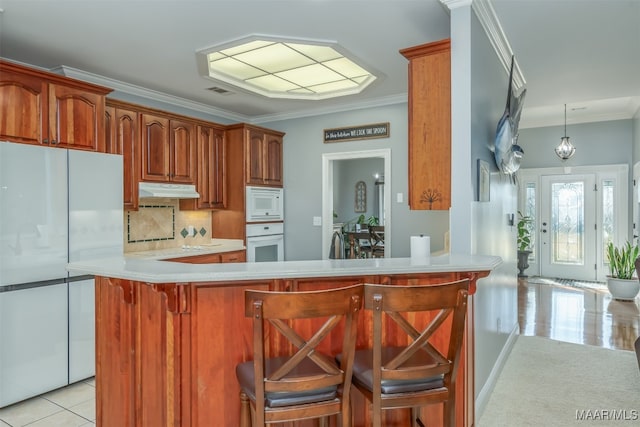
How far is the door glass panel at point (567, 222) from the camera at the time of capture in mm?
7301

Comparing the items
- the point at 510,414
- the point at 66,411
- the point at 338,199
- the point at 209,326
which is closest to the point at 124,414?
the point at 209,326

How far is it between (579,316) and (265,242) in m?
3.94

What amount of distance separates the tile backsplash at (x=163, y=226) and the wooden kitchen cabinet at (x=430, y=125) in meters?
3.09

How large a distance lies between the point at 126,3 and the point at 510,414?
3.65 metres

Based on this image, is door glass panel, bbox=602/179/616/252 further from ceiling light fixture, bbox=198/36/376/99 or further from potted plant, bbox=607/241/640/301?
ceiling light fixture, bbox=198/36/376/99

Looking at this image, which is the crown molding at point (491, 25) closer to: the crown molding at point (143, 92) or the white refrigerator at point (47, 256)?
the white refrigerator at point (47, 256)

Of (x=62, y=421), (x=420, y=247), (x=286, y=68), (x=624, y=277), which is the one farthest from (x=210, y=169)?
(x=624, y=277)

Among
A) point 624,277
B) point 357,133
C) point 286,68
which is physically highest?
point 286,68

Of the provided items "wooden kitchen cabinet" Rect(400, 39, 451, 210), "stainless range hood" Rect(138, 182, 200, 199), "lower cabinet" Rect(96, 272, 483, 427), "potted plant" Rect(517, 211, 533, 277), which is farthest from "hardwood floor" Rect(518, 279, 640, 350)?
"stainless range hood" Rect(138, 182, 200, 199)

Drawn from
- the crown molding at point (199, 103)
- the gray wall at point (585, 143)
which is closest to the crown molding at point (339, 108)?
the crown molding at point (199, 103)

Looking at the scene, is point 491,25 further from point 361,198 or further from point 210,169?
point 361,198

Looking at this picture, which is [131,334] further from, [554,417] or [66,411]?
[554,417]

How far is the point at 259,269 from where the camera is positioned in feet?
6.00

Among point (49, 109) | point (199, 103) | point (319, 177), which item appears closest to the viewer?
point (49, 109)
